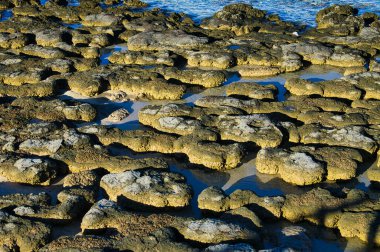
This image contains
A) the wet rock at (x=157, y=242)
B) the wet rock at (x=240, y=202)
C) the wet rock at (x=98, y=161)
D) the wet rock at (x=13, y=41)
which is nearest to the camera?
the wet rock at (x=157, y=242)

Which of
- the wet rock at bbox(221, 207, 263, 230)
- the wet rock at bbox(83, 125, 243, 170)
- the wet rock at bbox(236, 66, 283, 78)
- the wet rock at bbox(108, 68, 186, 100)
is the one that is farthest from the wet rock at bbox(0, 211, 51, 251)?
the wet rock at bbox(236, 66, 283, 78)

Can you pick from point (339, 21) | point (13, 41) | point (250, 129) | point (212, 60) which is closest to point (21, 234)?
point (250, 129)

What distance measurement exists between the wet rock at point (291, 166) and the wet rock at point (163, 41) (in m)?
8.70

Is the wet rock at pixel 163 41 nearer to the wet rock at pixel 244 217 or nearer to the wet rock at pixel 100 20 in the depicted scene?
the wet rock at pixel 100 20

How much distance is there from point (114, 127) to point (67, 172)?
86.7 inches

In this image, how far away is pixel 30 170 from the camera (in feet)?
33.6

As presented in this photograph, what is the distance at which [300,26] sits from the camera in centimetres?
2189

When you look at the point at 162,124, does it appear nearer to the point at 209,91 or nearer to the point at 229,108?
the point at 229,108

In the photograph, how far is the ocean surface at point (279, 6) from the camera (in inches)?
959

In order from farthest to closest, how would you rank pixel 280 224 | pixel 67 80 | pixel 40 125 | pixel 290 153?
1. pixel 67 80
2. pixel 40 125
3. pixel 290 153
4. pixel 280 224

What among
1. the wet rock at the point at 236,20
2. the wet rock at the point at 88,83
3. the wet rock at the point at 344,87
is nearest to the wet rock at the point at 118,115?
the wet rock at the point at 88,83

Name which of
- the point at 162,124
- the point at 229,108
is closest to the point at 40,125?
the point at 162,124

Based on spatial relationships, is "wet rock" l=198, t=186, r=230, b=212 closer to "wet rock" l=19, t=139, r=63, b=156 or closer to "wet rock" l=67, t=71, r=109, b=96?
"wet rock" l=19, t=139, r=63, b=156

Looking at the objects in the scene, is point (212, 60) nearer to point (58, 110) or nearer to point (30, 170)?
point (58, 110)
